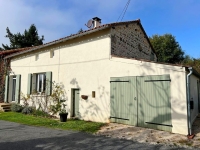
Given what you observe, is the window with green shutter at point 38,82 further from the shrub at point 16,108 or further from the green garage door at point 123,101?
the green garage door at point 123,101

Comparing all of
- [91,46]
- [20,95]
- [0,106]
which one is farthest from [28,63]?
[91,46]

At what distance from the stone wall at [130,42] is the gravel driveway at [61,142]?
459 centimetres

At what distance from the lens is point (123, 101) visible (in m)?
8.20

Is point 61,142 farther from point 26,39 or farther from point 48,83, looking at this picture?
point 26,39

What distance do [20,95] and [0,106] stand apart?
164 centimetres

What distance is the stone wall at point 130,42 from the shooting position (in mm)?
9359

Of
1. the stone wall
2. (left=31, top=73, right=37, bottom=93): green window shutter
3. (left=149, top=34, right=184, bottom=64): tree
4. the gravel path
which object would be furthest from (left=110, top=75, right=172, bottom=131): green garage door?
(left=149, top=34, right=184, bottom=64): tree

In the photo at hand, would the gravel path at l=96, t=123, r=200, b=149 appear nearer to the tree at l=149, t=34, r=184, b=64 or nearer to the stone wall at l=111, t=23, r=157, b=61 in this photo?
the stone wall at l=111, t=23, r=157, b=61

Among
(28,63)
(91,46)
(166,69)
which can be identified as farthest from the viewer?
(28,63)

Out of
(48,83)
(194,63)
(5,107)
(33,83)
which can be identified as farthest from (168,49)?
(5,107)

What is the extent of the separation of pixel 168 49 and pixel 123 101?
21887 millimetres

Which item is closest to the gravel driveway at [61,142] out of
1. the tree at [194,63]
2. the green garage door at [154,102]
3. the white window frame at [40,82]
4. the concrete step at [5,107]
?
the green garage door at [154,102]

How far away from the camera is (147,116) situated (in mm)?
7371

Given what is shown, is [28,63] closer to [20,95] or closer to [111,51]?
[20,95]
